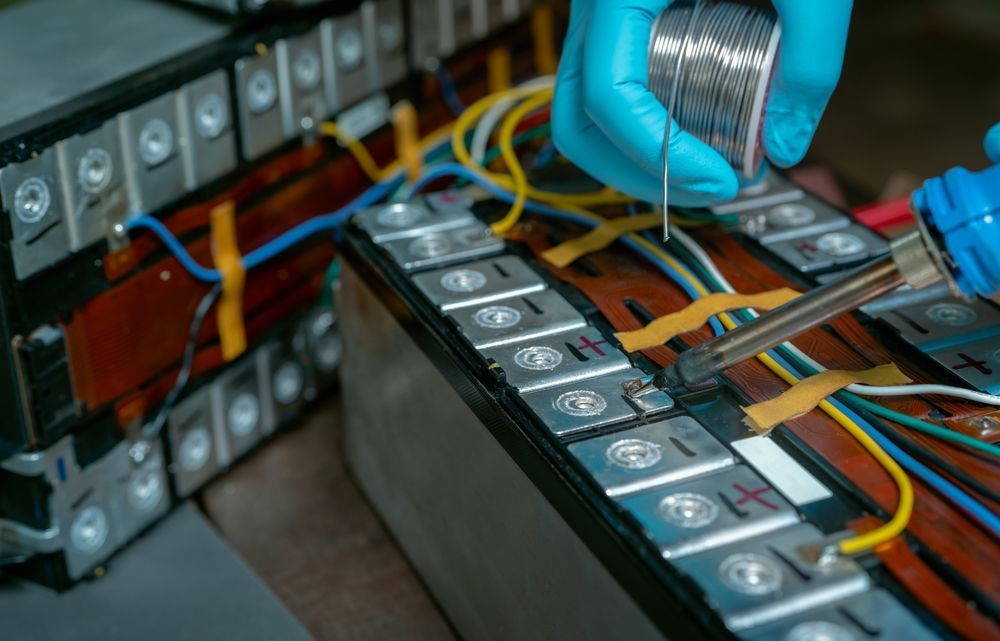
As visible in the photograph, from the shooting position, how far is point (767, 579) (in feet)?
2.87

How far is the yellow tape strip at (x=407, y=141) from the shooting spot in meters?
1.64

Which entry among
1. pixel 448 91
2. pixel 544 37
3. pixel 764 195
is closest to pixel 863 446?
pixel 764 195

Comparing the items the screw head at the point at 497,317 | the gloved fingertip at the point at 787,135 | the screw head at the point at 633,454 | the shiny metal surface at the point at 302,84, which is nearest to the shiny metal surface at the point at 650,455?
the screw head at the point at 633,454

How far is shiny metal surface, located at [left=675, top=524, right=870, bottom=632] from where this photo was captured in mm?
846

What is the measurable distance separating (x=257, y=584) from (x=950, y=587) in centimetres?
77

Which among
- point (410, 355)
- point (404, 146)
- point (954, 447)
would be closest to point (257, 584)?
point (410, 355)

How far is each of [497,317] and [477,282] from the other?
0.07 m

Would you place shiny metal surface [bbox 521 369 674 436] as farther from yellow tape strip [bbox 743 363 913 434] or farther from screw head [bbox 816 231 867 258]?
screw head [bbox 816 231 867 258]

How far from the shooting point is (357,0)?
1509mm

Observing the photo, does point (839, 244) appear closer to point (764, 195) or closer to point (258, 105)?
point (764, 195)

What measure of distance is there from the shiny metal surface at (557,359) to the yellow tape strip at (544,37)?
846 mm

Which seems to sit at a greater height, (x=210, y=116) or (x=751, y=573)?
(x=210, y=116)

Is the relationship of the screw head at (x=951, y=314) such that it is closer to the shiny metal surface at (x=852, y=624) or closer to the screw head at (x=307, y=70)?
the shiny metal surface at (x=852, y=624)

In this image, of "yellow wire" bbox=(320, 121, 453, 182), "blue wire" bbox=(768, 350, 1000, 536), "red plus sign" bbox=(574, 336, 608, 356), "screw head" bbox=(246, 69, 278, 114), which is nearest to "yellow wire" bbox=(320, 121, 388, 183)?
"yellow wire" bbox=(320, 121, 453, 182)
